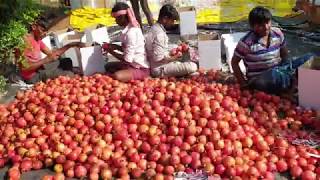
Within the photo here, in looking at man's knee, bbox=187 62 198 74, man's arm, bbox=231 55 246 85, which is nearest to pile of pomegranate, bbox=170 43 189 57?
man's knee, bbox=187 62 198 74

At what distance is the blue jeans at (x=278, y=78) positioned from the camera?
4.38 m

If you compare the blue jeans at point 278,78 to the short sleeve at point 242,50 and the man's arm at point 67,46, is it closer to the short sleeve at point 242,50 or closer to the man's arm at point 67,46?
the short sleeve at point 242,50

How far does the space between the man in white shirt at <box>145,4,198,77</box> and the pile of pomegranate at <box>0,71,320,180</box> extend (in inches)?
32.3

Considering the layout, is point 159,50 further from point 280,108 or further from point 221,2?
point 221,2

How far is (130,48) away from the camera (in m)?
5.08

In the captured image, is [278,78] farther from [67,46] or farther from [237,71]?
[67,46]

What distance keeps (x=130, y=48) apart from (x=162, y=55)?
37 cm

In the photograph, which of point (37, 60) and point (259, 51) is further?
point (37, 60)

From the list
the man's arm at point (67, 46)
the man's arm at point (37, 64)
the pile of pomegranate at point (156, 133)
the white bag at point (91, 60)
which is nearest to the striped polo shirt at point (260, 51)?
the pile of pomegranate at point (156, 133)

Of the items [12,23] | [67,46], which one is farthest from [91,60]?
[12,23]

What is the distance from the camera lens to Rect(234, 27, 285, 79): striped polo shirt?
14.9 feet

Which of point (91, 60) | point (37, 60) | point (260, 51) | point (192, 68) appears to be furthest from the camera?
point (37, 60)

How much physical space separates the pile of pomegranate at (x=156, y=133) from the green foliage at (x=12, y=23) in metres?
0.75

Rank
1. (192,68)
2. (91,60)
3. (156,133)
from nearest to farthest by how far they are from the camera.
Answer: (156,133)
(192,68)
(91,60)
